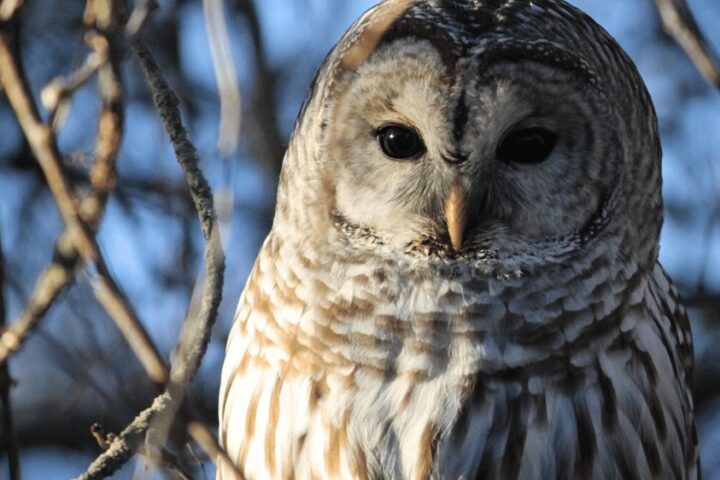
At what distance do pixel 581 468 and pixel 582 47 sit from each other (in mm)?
959

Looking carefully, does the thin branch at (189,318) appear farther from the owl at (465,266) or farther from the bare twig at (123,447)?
the owl at (465,266)

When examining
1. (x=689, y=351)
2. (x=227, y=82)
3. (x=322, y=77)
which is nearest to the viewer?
(x=227, y=82)

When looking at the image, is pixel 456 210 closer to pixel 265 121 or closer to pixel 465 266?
pixel 465 266

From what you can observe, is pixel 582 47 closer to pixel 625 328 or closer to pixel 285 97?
pixel 625 328

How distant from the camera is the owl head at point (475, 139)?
300cm

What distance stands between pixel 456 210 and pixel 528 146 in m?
0.24

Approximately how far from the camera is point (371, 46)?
3066 millimetres

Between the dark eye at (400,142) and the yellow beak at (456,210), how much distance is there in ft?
0.42

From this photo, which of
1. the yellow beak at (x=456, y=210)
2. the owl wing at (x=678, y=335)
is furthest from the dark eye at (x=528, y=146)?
the owl wing at (x=678, y=335)

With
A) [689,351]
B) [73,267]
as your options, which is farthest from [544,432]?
[73,267]

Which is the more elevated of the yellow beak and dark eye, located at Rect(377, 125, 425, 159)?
dark eye, located at Rect(377, 125, 425, 159)

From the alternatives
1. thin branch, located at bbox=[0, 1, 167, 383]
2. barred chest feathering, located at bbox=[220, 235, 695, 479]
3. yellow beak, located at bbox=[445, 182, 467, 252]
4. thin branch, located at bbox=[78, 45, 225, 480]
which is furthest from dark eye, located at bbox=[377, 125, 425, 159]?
thin branch, located at bbox=[78, 45, 225, 480]

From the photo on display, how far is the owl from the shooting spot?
304 cm

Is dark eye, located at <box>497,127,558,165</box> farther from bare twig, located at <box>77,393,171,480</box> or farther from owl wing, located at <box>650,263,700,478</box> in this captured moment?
bare twig, located at <box>77,393,171,480</box>
